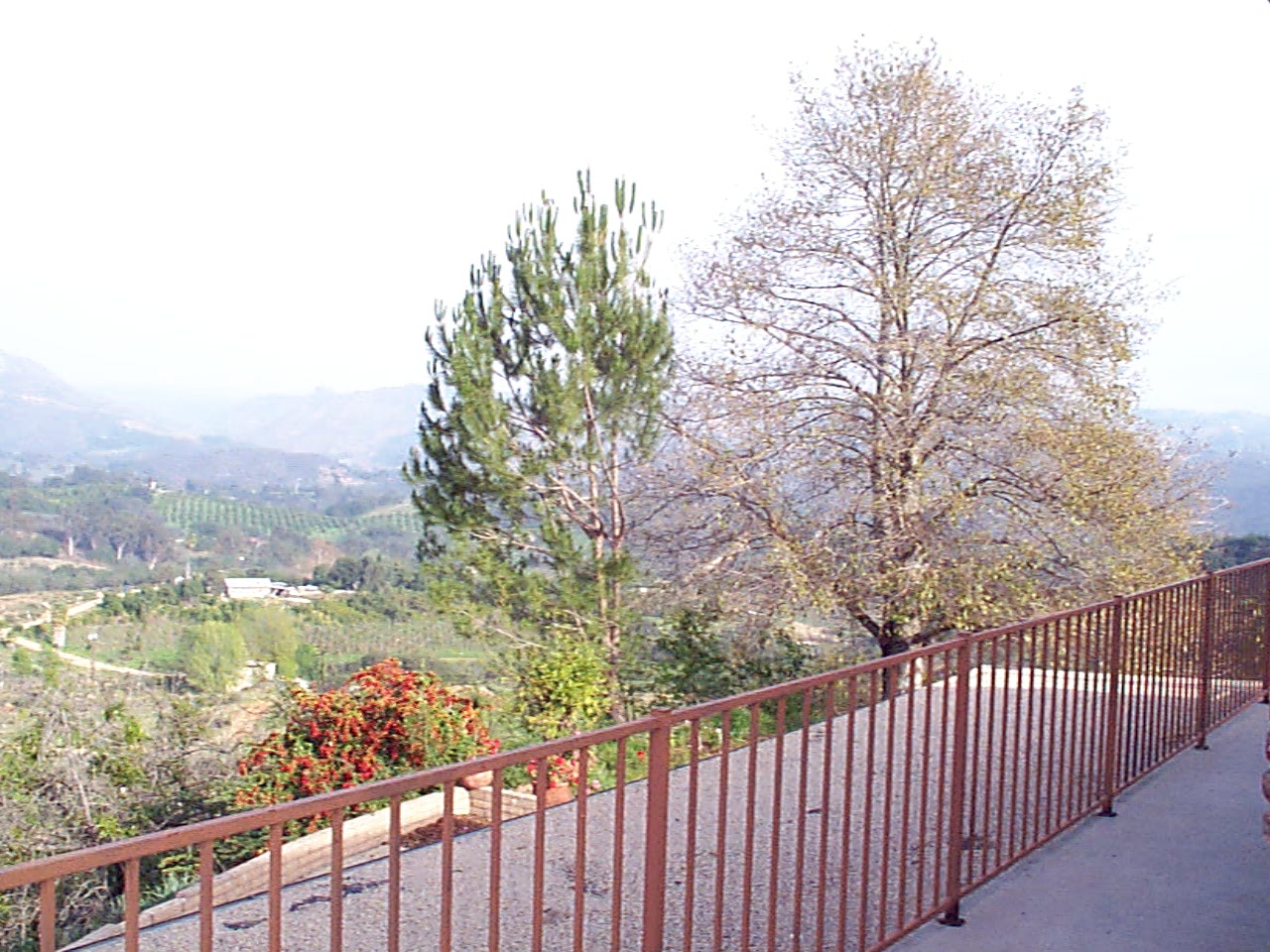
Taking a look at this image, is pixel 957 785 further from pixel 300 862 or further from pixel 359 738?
pixel 359 738

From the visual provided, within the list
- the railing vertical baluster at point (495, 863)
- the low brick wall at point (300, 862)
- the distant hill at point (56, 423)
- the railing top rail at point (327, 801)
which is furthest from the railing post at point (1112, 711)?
the distant hill at point (56, 423)

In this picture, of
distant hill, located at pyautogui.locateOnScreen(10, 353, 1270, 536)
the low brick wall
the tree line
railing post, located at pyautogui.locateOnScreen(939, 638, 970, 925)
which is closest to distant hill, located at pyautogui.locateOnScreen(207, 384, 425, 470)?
distant hill, located at pyautogui.locateOnScreen(10, 353, 1270, 536)

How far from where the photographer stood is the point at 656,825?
9.06ft

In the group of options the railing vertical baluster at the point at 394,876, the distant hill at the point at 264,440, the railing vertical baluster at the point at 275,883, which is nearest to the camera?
the railing vertical baluster at the point at 275,883

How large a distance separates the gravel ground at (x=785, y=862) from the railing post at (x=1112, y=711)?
68 mm

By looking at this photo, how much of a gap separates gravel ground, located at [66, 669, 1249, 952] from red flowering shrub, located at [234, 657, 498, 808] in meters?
1.30

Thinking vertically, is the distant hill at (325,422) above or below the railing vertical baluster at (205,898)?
above

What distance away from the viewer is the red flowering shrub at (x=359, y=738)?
725 centimetres

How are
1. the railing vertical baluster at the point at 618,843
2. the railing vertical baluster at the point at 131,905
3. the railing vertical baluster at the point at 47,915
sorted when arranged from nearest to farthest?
1. the railing vertical baluster at the point at 47,915
2. the railing vertical baluster at the point at 131,905
3. the railing vertical baluster at the point at 618,843

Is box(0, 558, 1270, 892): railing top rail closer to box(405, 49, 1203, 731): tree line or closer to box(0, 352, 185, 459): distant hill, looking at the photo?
box(405, 49, 1203, 731): tree line

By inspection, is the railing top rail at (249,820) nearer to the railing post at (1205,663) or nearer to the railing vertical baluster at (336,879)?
the railing vertical baluster at (336,879)

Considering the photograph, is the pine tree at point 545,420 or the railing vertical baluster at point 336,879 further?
the pine tree at point 545,420

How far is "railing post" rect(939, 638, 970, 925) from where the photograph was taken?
13.1ft

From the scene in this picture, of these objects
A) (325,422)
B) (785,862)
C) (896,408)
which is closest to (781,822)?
(785,862)
